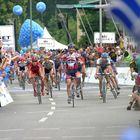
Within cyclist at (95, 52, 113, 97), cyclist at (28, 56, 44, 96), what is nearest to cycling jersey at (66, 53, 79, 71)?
cyclist at (95, 52, 113, 97)

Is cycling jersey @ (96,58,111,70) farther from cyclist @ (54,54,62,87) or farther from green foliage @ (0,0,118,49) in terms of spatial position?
green foliage @ (0,0,118,49)

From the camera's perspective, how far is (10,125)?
14.5 meters

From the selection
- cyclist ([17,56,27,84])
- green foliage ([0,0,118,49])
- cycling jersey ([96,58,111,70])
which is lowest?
cyclist ([17,56,27,84])

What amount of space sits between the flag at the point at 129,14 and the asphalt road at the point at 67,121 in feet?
22.8

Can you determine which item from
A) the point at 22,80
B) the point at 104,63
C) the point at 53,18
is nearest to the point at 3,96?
the point at 104,63

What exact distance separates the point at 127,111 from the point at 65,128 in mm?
4819

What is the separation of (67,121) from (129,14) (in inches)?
516

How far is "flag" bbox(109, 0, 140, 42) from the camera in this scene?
2107 millimetres

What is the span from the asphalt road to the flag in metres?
6.96

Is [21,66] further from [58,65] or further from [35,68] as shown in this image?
[35,68]

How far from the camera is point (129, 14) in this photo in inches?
83.7

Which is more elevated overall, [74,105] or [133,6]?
[133,6]

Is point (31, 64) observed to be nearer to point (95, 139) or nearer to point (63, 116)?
point (63, 116)

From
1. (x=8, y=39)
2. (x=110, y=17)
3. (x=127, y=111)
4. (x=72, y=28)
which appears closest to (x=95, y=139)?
(x=127, y=111)
